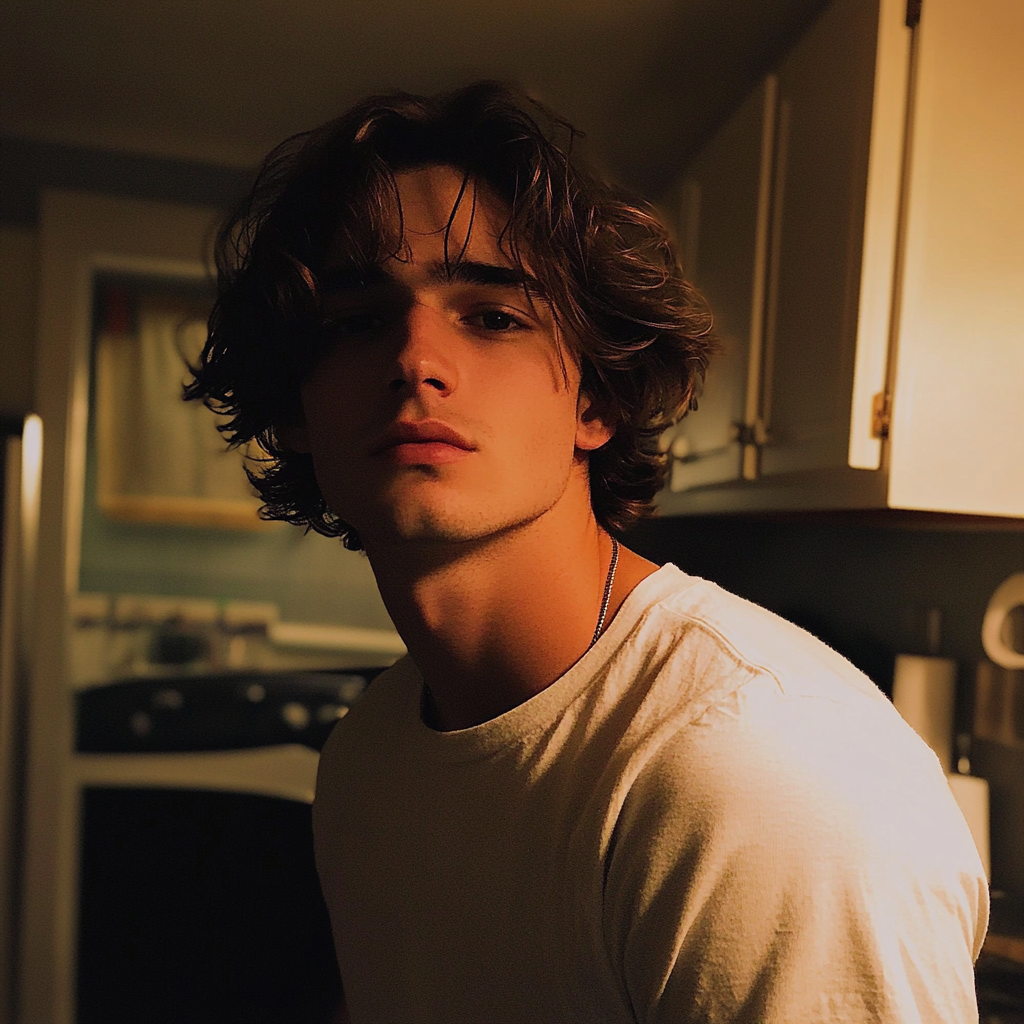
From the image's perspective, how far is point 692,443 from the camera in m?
1.86

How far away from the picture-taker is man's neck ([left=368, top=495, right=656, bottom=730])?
2.82 ft

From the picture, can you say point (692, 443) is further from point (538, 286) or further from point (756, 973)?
point (756, 973)

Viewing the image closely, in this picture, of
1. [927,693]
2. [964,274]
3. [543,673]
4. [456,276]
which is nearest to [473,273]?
[456,276]

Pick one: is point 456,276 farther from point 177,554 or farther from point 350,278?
point 177,554

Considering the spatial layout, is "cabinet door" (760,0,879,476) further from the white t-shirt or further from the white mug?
the white t-shirt

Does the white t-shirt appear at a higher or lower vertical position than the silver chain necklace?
lower

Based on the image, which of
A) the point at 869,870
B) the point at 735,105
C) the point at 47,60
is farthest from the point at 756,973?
the point at 47,60

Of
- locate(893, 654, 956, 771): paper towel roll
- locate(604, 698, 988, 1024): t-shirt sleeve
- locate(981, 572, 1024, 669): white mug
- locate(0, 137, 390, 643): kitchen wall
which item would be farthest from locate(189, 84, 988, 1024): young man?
locate(0, 137, 390, 643): kitchen wall

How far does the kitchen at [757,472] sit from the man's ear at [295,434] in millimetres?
702

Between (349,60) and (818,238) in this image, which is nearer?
(818,238)

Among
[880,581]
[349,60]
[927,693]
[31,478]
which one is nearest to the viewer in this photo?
[927,693]

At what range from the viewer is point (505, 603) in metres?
0.89

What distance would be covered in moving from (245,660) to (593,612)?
1.72 meters

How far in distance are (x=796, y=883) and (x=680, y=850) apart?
0.08 meters
